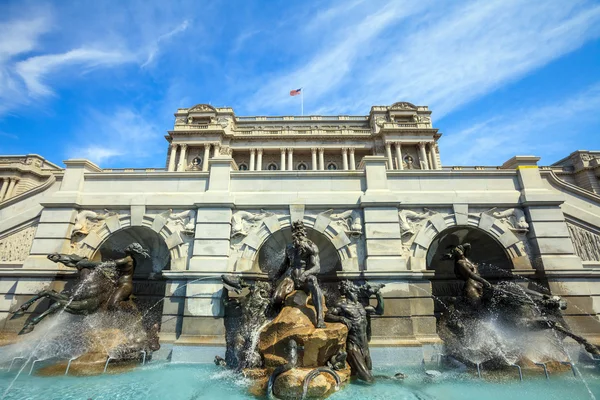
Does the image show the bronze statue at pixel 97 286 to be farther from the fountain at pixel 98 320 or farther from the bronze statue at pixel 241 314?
the bronze statue at pixel 241 314

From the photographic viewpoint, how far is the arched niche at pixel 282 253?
11.5 meters

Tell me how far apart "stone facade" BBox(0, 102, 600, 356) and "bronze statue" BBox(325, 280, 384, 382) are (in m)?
1.71

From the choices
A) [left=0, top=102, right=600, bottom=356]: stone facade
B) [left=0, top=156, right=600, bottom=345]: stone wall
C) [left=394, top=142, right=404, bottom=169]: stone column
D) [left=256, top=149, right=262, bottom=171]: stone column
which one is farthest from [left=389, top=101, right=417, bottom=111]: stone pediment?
[left=0, top=156, right=600, bottom=345]: stone wall

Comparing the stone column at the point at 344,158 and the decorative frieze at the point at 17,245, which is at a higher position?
the stone column at the point at 344,158

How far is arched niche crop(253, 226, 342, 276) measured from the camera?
11.5m

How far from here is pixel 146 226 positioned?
1104cm

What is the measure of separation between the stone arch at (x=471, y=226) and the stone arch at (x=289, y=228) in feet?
7.65

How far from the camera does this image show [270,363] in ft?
22.9

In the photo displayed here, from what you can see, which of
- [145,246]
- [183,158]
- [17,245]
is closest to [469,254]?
[145,246]

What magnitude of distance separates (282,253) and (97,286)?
6.44m

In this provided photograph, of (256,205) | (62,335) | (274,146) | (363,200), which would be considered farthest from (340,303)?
(274,146)

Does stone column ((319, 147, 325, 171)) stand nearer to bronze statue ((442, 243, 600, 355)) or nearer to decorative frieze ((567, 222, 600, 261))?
decorative frieze ((567, 222, 600, 261))

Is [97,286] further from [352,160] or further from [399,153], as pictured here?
[399,153]

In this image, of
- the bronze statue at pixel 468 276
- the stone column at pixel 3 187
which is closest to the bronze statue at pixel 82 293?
the bronze statue at pixel 468 276
